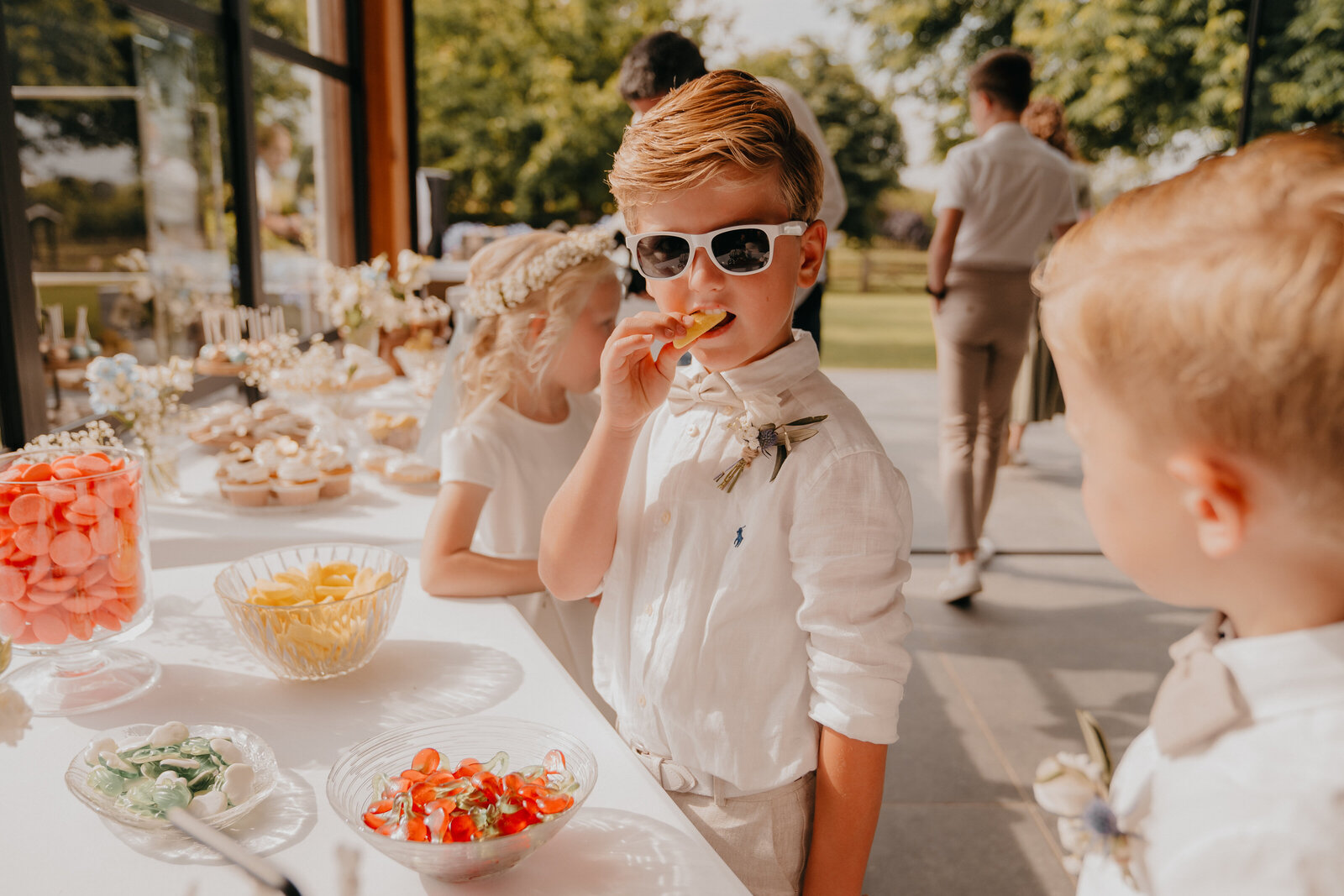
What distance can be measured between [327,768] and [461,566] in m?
0.53

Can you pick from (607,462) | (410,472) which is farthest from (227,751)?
(410,472)

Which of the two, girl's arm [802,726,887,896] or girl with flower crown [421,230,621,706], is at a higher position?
girl with flower crown [421,230,621,706]

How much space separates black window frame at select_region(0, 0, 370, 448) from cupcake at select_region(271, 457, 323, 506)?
651 mm

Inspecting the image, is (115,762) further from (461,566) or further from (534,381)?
(534,381)

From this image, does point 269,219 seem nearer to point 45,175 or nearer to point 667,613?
point 45,175

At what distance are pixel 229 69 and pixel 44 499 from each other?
3.10 meters

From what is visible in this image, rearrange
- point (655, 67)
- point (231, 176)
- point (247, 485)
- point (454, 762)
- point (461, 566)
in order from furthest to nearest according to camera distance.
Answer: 1. point (231, 176)
2. point (655, 67)
3. point (247, 485)
4. point (461, 566)
5. point (454, 762)

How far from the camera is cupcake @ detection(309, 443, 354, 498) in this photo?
2020mm

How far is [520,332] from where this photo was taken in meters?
1.80

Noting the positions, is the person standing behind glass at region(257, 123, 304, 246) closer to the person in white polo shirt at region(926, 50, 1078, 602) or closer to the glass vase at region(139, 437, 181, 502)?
the glass vase at region(139, 437, 181, 502)

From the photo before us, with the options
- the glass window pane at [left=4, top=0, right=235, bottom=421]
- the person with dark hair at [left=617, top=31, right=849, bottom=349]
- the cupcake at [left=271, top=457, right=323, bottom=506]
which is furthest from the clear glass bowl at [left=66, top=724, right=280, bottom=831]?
the person with dark hair at [left=617, top=31, right=849, bottom=349]

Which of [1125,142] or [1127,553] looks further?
[1125,142]

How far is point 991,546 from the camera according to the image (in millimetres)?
4395

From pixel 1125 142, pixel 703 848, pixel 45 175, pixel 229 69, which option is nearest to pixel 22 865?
pixel 703 848
